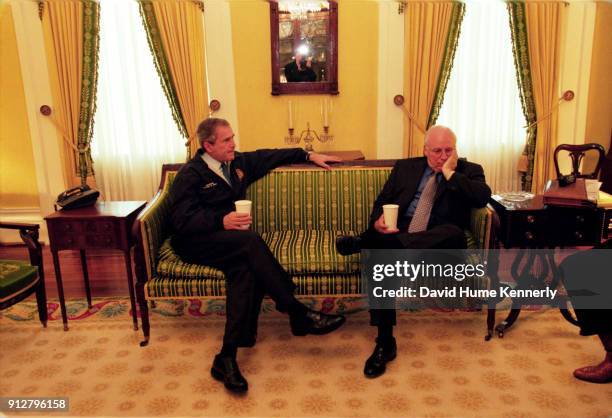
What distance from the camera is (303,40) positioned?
15.0 ft

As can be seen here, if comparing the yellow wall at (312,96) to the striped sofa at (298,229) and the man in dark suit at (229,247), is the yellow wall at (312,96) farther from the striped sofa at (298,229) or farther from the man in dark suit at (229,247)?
the man in dark suit at (229,247)

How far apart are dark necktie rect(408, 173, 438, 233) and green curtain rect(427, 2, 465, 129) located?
6.45 ft

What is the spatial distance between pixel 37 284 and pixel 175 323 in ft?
2.80

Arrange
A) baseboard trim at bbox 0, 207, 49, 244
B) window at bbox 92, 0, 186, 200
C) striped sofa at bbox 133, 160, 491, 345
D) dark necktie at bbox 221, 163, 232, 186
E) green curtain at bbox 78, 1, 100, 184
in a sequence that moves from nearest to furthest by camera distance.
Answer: striped sofa at bbox 133, 160, 491, 345 < dark necktie at bbox 221, 163, 232, 186 < green curtain at bbox 78, 1, 100, 184 < window at bbox 92, 0, 186, 200 < baseboard trim at bbox 0, 207, 49, 244

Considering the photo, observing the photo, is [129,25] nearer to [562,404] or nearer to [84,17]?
[84,17]

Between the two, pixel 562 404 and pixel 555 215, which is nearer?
pixel 562 404

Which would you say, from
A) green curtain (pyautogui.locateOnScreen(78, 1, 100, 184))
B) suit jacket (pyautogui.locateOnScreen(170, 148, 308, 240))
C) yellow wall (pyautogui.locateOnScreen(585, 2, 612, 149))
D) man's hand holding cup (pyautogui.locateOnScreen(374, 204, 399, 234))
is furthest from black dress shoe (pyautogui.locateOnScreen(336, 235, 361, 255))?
yellow wall (pyautogui.locateOnScreen(585, 2, 612, 149))

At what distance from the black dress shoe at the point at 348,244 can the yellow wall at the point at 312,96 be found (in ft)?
7.58

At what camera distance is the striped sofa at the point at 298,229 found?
272cm

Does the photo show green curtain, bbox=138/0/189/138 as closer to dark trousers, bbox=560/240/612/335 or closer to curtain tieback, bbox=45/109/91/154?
curtain tieback, bbox=45/109/91/154

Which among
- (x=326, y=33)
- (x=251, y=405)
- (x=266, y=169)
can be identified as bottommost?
(x=251, y=405)

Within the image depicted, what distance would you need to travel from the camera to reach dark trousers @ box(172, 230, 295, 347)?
251cm

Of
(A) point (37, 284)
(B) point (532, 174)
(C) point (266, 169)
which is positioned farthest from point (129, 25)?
(B) point (532, 174)

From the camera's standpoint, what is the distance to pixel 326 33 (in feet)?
15.0
